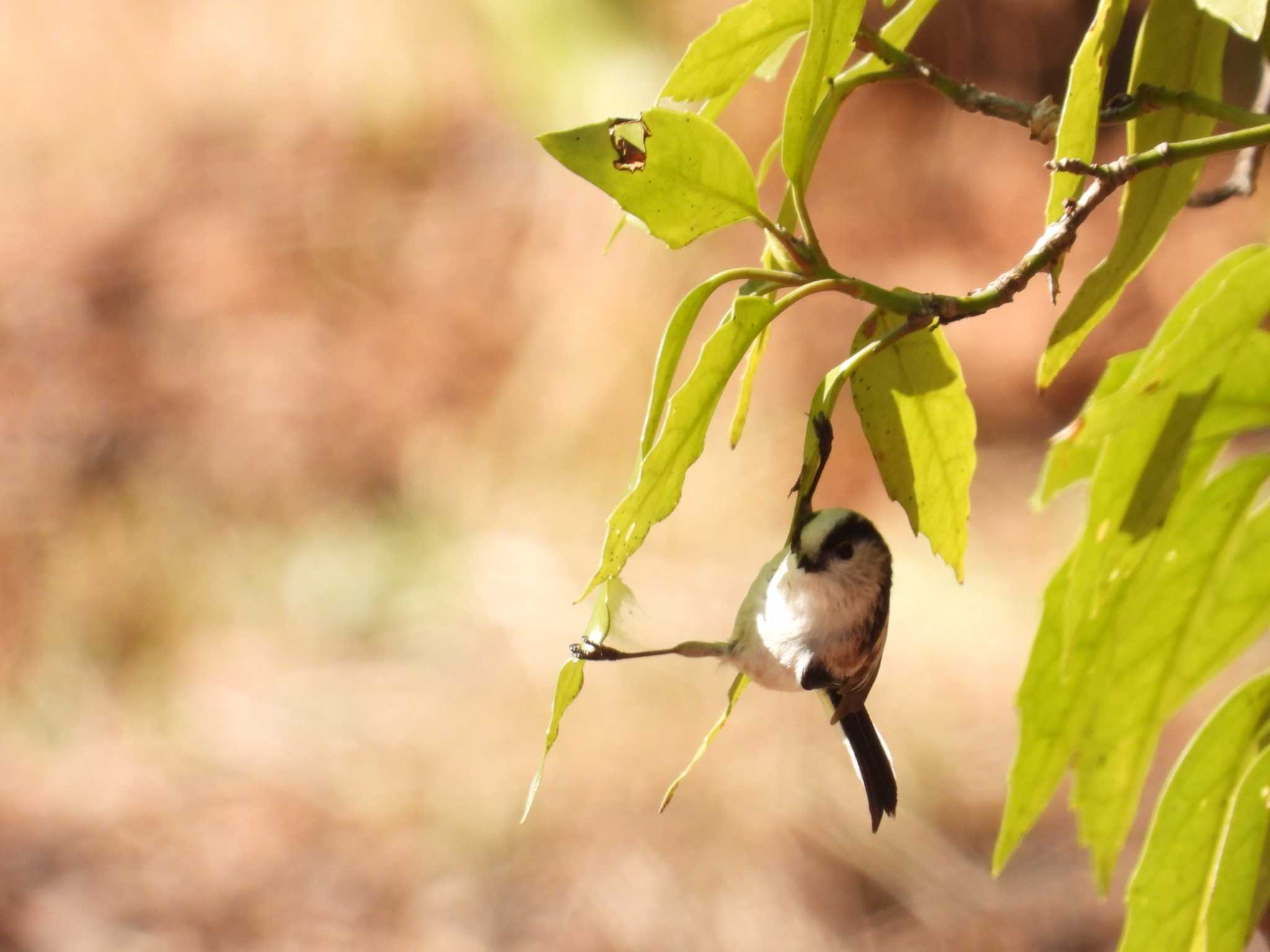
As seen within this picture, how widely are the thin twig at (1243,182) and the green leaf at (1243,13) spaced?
288 millimetres

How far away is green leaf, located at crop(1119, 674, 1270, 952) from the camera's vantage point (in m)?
0.70

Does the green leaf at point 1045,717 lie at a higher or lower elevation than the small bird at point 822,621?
lower

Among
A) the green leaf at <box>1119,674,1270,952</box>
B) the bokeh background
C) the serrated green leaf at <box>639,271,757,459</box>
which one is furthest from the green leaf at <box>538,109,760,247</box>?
the bokeh background

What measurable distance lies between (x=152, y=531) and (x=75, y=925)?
1.44m

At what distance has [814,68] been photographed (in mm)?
623

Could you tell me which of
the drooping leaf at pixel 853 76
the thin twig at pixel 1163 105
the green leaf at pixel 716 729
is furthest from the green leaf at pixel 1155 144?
the green leaf at pixel 716 729

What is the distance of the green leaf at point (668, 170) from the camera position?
577mm

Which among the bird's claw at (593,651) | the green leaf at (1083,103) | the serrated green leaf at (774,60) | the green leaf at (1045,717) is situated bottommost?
the green leaf at (1045,717)

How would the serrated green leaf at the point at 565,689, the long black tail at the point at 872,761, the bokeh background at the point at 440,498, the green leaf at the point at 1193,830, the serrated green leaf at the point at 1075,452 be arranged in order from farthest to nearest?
1. the bokeh background at the point at 440,498
2. the long black tail at the point at 872,761
3. the green leaf at the point at 1193,830
4. the serrated green leaf at the point at 565,689
5. the serrated green leaf at the point at 1075,452

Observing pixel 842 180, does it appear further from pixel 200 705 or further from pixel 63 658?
pixel 63 658

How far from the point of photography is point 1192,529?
668 mm

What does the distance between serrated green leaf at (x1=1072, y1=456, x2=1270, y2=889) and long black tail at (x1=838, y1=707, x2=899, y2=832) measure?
0.96ft

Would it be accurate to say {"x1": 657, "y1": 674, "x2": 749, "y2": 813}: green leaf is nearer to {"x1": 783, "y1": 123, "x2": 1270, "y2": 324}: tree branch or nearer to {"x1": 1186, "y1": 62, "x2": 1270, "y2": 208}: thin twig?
{"x1": 783, "y1": 123, "x2": 1270, "y2": 324}: tree branch

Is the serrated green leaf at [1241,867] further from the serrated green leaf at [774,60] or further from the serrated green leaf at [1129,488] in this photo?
the serrated green leaf at [774,60]
